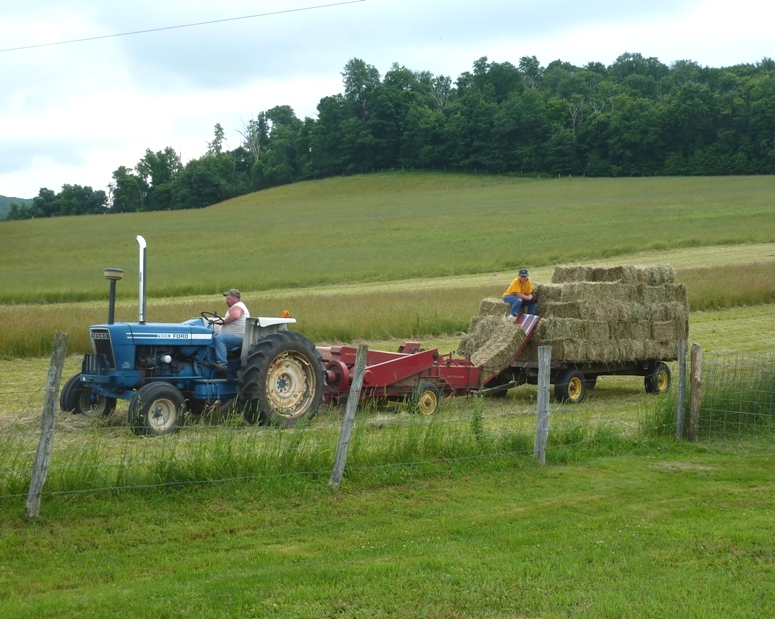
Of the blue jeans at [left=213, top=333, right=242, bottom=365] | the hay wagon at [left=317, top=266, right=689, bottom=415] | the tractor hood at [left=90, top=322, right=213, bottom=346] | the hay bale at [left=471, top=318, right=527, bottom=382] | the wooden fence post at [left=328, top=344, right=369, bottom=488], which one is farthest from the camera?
the hay bale at [left=471, top=318, right=527, bottom=382]

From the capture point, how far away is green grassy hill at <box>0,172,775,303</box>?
41.8 meters

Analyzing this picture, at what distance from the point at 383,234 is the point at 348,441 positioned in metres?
51.9

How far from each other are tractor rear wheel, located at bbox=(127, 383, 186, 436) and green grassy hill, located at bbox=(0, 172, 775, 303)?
86.0ft

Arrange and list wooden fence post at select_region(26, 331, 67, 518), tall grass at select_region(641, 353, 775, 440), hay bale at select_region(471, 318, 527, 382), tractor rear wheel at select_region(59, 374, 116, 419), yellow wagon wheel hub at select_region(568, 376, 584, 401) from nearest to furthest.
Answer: wooden fence post at select_region(26, 331, 67, 518)
tall grass at select_region(641, 353, 775, 440)
tractor rear wheel at select_region(59, 374, 116, 419)
hay bale at select_region(471, 318, 527, 382)
yellow wagon wheel hub at select_region(568, 376, 584, 401)

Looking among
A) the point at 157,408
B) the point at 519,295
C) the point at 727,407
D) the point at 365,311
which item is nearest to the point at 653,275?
the point at 519,295

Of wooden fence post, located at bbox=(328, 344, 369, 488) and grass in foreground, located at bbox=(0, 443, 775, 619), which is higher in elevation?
wooden fence post, located at bbox=(328, 344, 369, 488)

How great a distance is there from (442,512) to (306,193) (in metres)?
93.9

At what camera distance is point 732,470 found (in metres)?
9.40

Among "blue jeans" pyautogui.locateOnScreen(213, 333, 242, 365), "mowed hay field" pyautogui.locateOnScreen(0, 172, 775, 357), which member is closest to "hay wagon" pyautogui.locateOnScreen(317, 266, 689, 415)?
"blue jeans" pyautogui.locateOnScreen(213, 333, 242, 365)

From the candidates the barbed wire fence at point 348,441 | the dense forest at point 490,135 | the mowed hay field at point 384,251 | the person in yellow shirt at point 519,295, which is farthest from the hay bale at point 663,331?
the dense forest at point 490,135

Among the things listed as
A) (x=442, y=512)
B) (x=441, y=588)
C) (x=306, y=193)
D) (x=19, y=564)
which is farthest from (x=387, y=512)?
(x=306, y=193)

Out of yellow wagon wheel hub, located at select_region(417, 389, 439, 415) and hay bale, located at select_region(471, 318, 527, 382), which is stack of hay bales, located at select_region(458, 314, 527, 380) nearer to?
hay bale, located at select_region(471, 318, 527, 382)

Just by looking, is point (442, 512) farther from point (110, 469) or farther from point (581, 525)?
point (110, 469)

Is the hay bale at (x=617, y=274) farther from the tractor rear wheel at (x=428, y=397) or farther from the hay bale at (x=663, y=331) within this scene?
the tractor rear wheel at (x=428, y=397)
